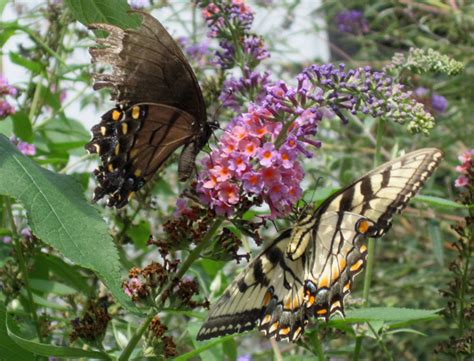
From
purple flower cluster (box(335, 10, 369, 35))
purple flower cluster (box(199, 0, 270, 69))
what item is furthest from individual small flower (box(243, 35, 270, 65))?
purple flower cluster (box(335, 10, 369, 35))

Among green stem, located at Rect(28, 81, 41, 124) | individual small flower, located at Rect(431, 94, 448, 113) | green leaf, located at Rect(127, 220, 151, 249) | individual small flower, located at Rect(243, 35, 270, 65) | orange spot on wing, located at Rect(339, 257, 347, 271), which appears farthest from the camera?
individual small flower, located at Rect(431, 94, 448, 113)

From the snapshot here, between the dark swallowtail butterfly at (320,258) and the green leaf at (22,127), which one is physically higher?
the green leaf at (22,127)

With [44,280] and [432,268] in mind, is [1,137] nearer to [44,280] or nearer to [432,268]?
[44,280]

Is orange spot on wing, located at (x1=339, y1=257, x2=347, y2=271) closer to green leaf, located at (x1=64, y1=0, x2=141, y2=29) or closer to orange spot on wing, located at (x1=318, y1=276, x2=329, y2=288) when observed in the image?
orange spot on wing, located at (x1=318, y1=276, x2=329, y2=288)

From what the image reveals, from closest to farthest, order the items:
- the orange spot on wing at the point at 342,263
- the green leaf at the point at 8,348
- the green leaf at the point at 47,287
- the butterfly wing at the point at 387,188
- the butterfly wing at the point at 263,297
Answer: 1. the green leaf at the point at 8,348
2. the butterfly wing at the point at 263,297
3. the butterfly wing at the point at 387,188
4. the orange spot on wing at the point at 342,263
5. the green leaf at the point at 47,287

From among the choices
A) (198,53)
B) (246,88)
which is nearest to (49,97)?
(198,53)

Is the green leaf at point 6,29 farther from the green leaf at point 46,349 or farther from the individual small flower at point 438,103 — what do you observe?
the individual small flower at point 438,103

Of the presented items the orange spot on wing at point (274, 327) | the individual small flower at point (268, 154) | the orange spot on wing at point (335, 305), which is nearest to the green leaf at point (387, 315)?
the orange spot on wing at point (335, 305)
